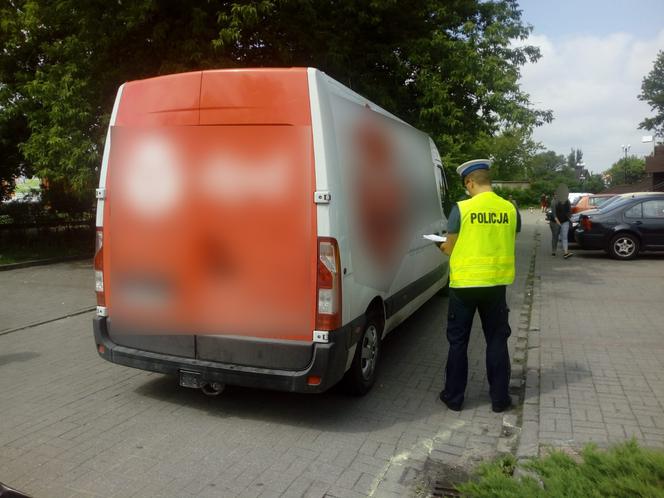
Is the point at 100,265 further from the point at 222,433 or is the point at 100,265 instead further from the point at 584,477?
the point at 584,477

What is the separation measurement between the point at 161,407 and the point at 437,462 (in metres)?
2.24

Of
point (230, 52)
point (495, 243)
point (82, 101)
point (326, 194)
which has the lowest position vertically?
point (495, 243)

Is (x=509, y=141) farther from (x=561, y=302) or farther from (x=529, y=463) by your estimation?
(x=529, y=463)

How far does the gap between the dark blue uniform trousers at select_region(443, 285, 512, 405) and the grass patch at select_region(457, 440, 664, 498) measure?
102 cm

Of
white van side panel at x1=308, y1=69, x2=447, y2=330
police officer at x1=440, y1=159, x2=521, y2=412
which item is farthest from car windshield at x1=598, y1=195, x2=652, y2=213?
police officer at x1=440, y1=159, x2=521, y2=412

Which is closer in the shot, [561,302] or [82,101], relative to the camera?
[561,302]

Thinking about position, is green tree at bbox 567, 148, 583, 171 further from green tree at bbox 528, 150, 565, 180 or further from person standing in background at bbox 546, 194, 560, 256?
person standing in background at bbox 546, 194, 560, 256

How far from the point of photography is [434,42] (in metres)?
11.8

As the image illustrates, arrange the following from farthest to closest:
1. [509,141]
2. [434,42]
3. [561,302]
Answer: [509,141] < [434,42] < [561,302]

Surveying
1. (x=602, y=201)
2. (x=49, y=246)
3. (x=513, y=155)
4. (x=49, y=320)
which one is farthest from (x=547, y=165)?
(x=49, y=320)

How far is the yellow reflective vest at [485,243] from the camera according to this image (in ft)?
14.1

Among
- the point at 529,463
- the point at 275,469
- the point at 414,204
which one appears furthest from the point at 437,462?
the point at 414,204

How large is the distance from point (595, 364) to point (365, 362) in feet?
8.23

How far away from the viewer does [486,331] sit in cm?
456
